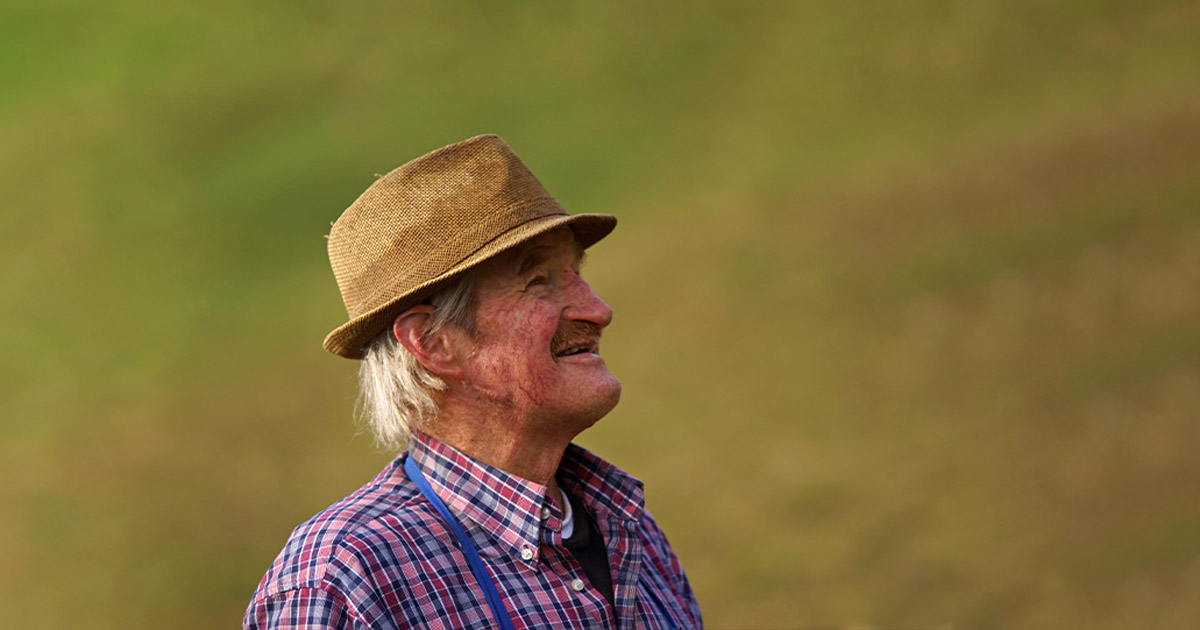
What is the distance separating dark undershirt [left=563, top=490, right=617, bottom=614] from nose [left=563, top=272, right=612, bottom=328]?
0.37m

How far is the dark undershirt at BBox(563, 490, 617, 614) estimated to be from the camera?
1.83 metres

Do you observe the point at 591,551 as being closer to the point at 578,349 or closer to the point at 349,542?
the point at 578,349

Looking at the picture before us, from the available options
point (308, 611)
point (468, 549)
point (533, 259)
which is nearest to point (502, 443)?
point (468, 549)

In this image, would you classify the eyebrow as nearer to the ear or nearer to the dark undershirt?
the ear

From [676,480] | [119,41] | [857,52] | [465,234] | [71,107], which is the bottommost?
[676,480]

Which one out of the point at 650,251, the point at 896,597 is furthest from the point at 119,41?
the point at 896,597

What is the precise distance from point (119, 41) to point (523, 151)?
1249mm

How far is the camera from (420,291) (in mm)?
1778

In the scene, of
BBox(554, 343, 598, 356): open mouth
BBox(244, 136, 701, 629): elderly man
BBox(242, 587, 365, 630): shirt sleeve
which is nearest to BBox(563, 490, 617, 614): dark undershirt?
BBox(244, 136, 701, 629): elderly man

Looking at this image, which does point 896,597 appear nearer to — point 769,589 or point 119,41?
point 769,589

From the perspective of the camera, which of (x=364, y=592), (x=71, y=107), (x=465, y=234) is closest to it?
(x=364, y=592)

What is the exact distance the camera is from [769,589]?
11.1 ft

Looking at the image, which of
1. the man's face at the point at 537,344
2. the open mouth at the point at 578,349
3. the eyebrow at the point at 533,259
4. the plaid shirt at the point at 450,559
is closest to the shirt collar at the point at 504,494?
the plaid shirt at the point at 450,559

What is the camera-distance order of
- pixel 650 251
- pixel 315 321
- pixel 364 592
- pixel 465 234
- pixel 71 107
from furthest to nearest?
pixel 650 251, pixel 315 321, pixel 71 107, pixel 465 234, pixel 364 592
